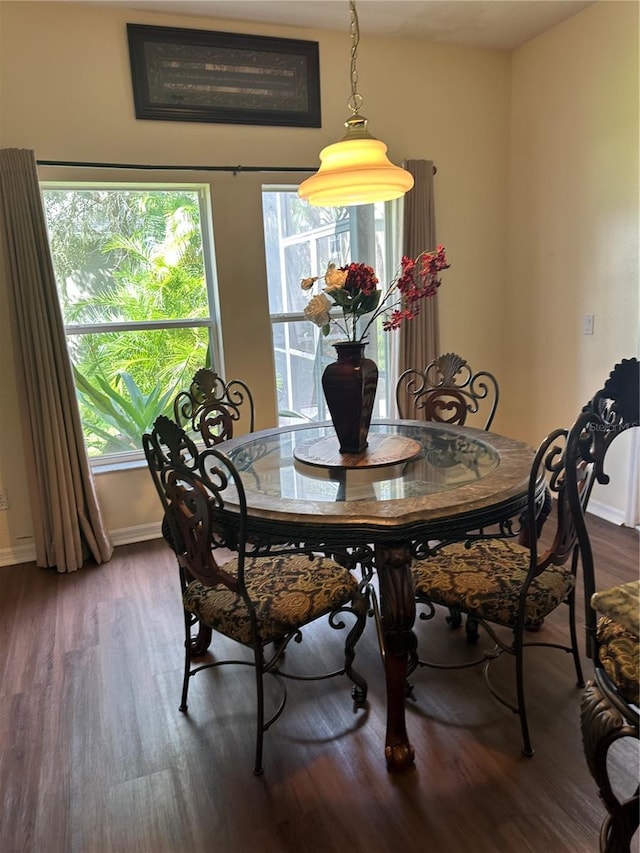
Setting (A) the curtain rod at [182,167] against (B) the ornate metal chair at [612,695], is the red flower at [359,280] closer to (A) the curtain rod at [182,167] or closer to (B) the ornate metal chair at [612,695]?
(B) the ornate metal chair at [612,695]

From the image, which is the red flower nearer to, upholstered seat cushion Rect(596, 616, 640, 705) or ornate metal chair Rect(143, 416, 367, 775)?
ornate metal chair Rect(143, 416, 367, 775)

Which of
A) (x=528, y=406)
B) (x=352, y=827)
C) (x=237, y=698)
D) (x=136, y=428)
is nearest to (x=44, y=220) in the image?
(x=136, y=428)

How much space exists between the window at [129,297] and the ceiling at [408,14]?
0.89 metres

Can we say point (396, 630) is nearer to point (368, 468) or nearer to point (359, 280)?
point (368, 468)

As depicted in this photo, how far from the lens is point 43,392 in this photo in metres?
3.03

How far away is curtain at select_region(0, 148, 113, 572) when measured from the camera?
290 centimetres

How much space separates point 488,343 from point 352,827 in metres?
3.31

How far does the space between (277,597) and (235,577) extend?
0.49ft

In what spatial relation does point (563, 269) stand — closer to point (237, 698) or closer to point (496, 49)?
point (496, 49)

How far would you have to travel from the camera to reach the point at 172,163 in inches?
127

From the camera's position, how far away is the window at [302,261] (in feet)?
11.9

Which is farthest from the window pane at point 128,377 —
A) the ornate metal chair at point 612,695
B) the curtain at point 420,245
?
→ the ornate metal chair at point 612,695

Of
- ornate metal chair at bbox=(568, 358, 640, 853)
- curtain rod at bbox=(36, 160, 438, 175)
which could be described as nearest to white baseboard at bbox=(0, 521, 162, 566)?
curtain rod at bbox=(36, 160, 438, 175)

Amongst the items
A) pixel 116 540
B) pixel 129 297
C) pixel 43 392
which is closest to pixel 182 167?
pixel 129 297
